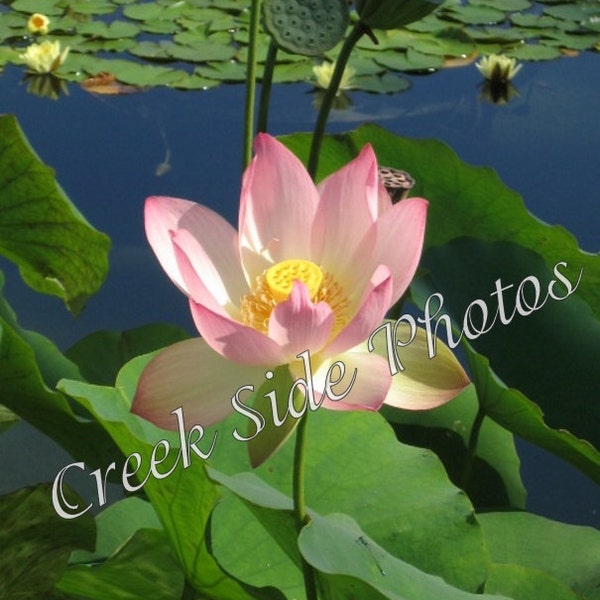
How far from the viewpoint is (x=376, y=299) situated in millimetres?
537

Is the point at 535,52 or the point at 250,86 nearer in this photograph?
the point at 250,86

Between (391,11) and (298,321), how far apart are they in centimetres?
32

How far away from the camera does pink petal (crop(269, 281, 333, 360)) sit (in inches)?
21.4

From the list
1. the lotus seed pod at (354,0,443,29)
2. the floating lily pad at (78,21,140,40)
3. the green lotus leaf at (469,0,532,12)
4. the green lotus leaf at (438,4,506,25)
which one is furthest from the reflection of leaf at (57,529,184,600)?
the green lotus leaf at (469,0,532,12)

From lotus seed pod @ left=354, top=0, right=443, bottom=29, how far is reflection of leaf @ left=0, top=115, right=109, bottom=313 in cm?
32

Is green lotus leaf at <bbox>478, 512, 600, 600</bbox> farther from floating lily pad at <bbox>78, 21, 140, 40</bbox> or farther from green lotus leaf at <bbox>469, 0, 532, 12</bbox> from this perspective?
green lotus leaf at <bbox>469, 0, 532, 12</bbox>

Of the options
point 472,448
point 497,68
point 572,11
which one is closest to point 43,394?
point 472,448

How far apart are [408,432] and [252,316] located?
59 centimetres

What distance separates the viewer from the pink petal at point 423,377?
59 cm

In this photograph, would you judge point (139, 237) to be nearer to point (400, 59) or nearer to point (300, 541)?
point (400, 59)

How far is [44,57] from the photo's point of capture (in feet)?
8.71

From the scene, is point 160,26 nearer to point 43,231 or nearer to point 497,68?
point 497,68

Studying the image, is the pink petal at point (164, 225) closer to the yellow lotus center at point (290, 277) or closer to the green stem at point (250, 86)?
the yellow lotus center at point (290, 277)

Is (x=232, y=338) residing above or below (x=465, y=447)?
above
